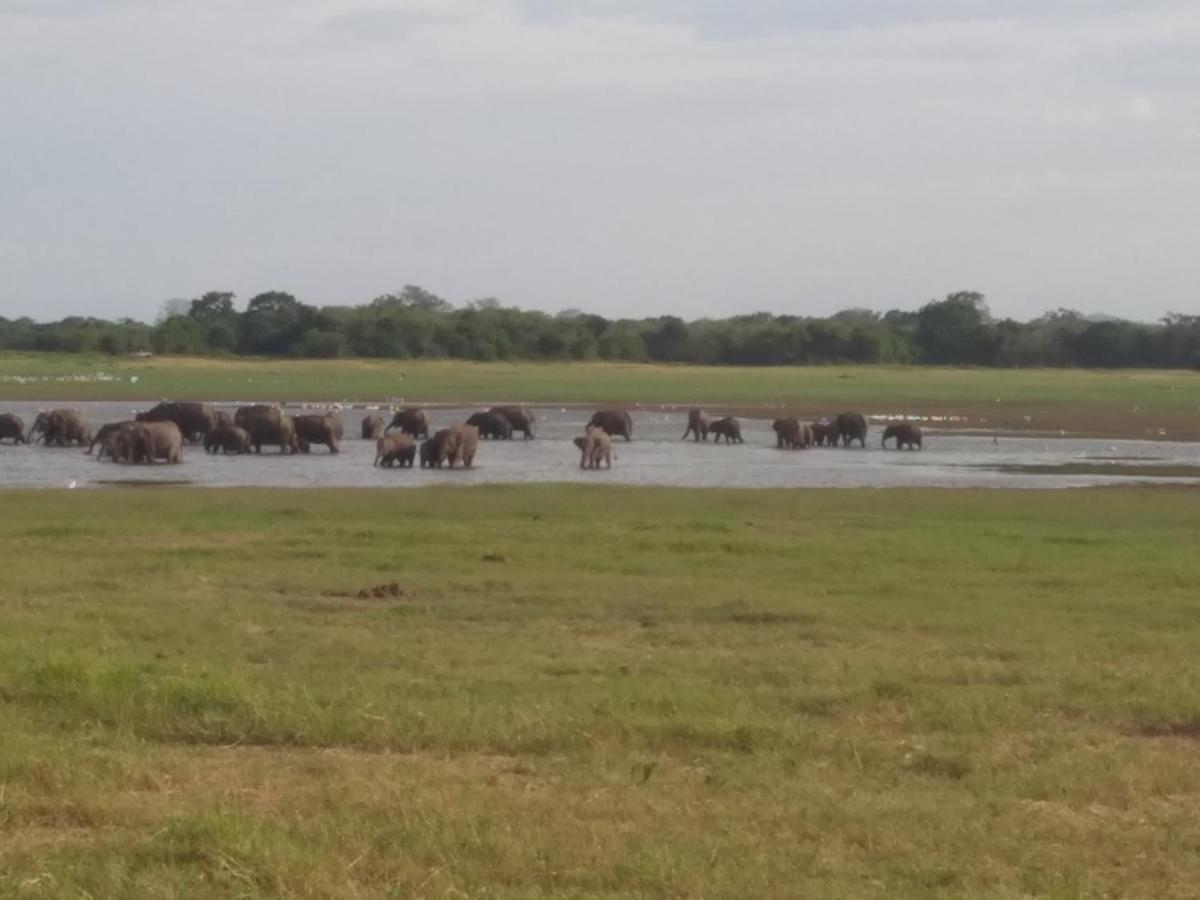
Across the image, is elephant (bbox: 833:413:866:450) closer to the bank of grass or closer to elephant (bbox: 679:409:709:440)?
elephant (bbox: 679:409:709:440)

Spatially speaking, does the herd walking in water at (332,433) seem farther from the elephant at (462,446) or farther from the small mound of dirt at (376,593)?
the small mound of dirt at (376,593)

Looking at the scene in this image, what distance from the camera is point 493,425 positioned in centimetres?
3881

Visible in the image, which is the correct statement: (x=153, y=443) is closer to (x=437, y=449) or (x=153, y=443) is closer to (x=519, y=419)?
(x=437, y=449)

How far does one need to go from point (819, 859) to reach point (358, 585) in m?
7.96

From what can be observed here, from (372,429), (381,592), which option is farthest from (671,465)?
(381,592)

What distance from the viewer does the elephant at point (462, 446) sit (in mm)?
30578

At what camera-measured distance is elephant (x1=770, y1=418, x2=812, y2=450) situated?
3781cm

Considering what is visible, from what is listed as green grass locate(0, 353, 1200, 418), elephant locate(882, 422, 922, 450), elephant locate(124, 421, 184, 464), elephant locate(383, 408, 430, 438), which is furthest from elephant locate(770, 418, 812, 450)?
green grass locate(0, 353, 1200, 418)

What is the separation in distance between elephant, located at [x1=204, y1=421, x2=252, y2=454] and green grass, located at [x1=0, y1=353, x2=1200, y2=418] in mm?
22100

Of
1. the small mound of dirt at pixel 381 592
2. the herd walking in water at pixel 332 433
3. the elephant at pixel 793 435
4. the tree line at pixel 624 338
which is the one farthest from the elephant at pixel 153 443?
Answer: the tree line at pixel 624 338

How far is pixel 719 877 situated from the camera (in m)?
6.05

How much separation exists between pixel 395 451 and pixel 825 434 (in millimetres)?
12577

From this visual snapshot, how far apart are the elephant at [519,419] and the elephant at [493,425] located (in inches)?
5.7

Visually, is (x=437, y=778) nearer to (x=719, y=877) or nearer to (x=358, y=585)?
(x=719, y=877)
